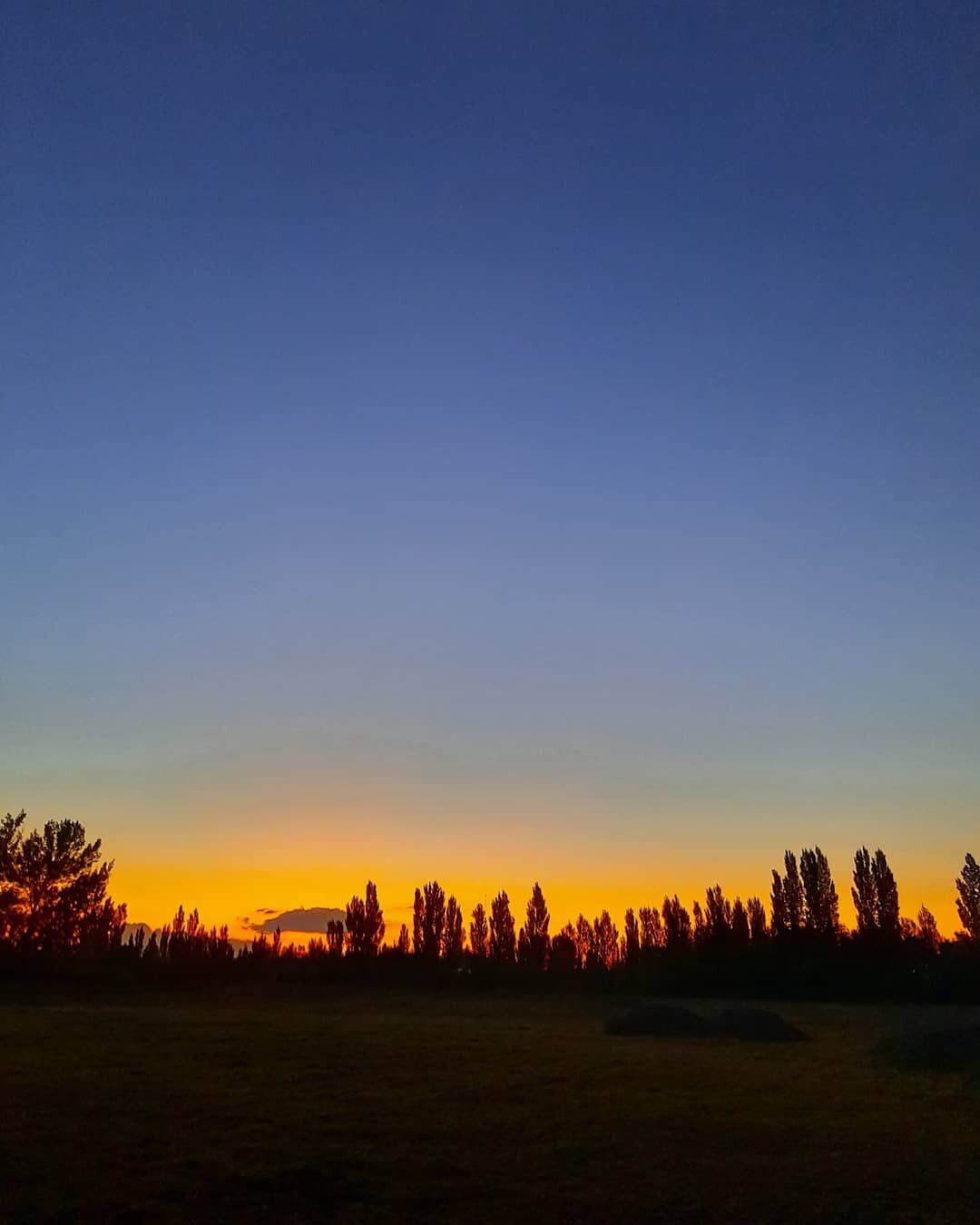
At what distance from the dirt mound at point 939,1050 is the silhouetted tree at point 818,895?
2658 inches

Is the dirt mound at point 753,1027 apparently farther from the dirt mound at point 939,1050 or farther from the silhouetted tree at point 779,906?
the silhouetted tree at point 779,906

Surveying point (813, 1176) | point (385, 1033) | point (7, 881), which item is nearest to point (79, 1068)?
point (385, 1033)

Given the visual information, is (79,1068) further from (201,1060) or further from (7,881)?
(7,881)

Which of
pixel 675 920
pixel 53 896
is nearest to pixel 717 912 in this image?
pixel 675 920

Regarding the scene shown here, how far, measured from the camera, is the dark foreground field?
12531mm

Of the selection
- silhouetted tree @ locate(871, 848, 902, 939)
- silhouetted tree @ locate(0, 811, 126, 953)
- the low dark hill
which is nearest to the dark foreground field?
the low dark hill

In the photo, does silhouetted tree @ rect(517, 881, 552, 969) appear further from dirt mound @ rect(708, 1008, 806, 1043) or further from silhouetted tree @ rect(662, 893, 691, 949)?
dirt mound @ rect(708, 1008, 806, 1043)

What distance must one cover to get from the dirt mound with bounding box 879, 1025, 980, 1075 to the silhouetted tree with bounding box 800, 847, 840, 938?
222 ft

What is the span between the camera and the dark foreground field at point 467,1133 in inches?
493

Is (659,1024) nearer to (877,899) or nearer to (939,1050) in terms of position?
(939,1050)

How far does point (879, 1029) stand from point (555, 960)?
8037cm

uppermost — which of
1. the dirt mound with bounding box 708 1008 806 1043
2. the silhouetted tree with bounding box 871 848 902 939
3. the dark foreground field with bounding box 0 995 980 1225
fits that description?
the silhouetted tree with bounding box 871 848 902 939

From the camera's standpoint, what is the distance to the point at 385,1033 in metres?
33.7

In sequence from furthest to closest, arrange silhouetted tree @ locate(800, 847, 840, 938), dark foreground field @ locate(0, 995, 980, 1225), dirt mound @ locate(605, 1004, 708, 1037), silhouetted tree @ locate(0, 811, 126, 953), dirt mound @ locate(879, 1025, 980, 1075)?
silhouetted tree @ locate(800, 847, 840, 938) → silhouetted tree @ locate(0, 811, 126, 953) → dirt mound @ locate(605, 1004, 708, 1037) → dirt mound @ locate(879, 1025, 980, 1075) → dark foreground field @ locate(0, 995, 980, 1225)
